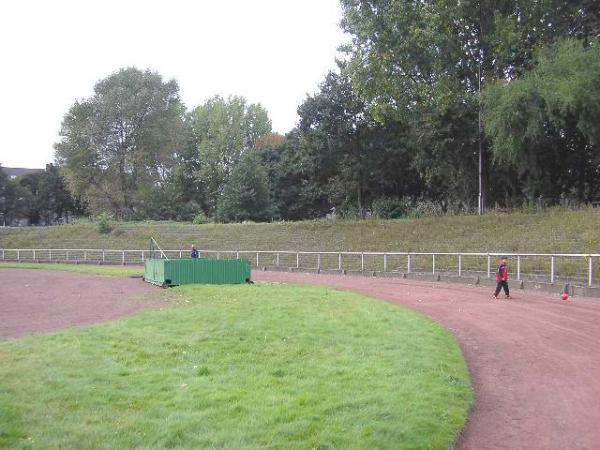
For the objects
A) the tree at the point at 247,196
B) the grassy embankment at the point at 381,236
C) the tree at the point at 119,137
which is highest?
the tree at the point at 119,137

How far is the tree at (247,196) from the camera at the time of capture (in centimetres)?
6531

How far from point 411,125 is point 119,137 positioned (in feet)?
119

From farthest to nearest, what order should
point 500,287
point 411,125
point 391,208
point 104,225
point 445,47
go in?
point 104,225 → point 391,208 → point 411,125 → point 445,47 → point 500,287

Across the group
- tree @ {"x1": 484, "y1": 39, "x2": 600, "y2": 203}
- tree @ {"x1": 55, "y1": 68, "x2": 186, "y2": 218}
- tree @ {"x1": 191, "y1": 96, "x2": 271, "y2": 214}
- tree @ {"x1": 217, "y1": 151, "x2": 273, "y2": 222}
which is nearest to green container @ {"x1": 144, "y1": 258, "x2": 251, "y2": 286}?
tree @ {"x1": 484, "y1": 39, "x2": 600, "y2": 203}

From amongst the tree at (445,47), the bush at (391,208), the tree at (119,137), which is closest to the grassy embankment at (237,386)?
the tree at (445,47)

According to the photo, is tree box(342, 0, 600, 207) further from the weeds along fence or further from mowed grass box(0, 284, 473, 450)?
mowed grass box(0, 284, 473, 450)

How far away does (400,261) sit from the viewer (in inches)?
1243

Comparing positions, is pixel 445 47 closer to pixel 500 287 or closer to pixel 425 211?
pixel 425 211

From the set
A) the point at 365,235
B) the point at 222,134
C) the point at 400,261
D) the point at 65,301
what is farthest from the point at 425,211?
the point at 222,134

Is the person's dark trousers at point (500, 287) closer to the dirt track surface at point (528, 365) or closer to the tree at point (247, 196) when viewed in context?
the dirt track surface at point (528, 365)

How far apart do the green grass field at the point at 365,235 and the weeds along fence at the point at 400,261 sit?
7.89ft

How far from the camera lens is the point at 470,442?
20.3ft

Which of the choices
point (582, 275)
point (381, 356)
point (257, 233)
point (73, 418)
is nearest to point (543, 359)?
point (381, 356)

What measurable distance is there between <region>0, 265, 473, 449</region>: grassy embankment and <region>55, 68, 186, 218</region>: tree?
57.4m
